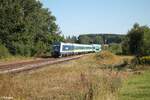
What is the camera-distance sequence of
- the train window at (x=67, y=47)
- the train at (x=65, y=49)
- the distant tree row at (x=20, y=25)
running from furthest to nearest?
the train window at (x=67, y=47) → the train at (x=65, y=49) → the distant tree row at (x=20, y=25)

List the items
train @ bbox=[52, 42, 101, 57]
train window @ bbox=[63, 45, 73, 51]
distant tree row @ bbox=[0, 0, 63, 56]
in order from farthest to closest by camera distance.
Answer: train window @ bbox=[63, 45, 73, 51], train @ bbox=[52, 42, 101, 57], distant tree row @ bbox=[0, 0, 63, 56]

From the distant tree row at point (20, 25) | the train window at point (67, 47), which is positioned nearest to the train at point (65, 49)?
the train window at point (67, 47)

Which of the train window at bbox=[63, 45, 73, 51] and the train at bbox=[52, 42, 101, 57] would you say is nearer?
the train at bbox=[52, 42, 101, 57]

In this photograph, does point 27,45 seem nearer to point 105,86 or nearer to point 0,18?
point 0,18

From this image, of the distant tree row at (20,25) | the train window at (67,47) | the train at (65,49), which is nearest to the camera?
the distant tree row at (20,25)

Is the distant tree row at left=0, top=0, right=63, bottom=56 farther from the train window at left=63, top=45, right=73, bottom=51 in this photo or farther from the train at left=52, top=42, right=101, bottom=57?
the train window at left=63, top=45, right=73, bottom=51

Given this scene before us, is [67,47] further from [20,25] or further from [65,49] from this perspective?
[20,25]

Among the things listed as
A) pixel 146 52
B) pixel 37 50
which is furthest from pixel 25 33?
pixel 146 52

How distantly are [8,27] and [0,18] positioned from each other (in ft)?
6.30

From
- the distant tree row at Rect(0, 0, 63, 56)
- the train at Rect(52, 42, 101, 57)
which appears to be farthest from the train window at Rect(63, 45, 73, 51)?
the distant tree row at Rect(0, 0, 63, 56)

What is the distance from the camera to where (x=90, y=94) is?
1403 centimetres

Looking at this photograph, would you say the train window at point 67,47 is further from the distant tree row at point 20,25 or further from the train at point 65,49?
the distant tree row at point 20,25

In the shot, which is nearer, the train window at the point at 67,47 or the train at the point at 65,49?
the train at the point at 65,49

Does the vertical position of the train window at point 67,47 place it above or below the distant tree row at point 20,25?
below
